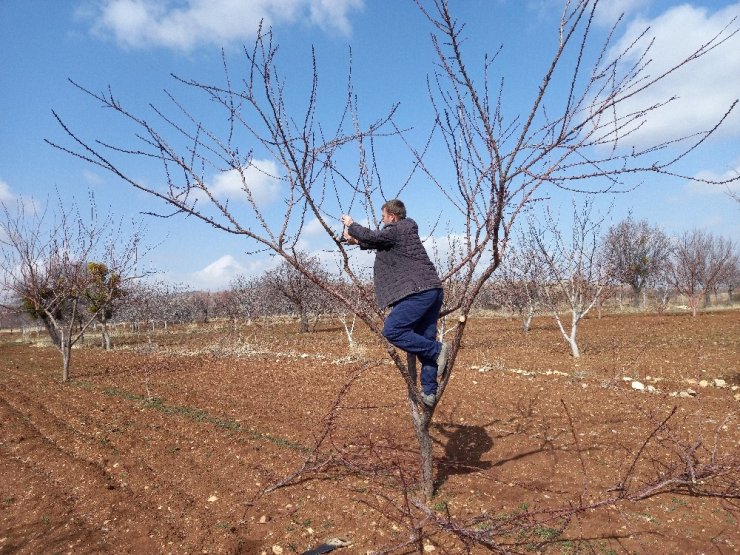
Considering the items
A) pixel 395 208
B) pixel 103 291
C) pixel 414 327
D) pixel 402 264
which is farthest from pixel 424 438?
pixel 103 291

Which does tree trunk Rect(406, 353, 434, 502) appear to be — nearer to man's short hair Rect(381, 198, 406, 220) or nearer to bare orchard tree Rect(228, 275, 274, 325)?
man's short hair Rect(381, 198, 406, 220)

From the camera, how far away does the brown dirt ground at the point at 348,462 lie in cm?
295

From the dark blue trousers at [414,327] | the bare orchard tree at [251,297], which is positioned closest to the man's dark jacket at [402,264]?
the dark blue trousers at [414,327]

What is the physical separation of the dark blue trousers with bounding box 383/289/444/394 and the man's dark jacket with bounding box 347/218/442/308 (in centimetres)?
7

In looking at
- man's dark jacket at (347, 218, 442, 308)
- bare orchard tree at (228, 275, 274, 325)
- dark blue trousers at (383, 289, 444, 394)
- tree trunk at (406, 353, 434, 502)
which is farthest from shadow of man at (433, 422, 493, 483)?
bare orchard tree at (228, 275, 274, 325)

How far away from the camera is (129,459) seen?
452 cm

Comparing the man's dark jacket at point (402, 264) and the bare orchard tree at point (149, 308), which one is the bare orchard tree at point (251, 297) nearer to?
the bare orchard tree at point (149, 308)

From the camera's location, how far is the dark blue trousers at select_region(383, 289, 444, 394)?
10.0ft

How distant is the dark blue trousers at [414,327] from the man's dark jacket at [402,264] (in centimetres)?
7

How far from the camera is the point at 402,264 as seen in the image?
3.08m

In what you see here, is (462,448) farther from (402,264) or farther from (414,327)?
(402,264)

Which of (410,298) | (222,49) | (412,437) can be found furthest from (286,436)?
(222,49)

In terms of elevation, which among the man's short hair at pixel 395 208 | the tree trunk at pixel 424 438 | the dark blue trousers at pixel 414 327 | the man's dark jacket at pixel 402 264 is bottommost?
the tree trunk at pixel 424 438

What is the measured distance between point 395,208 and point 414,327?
81cm
